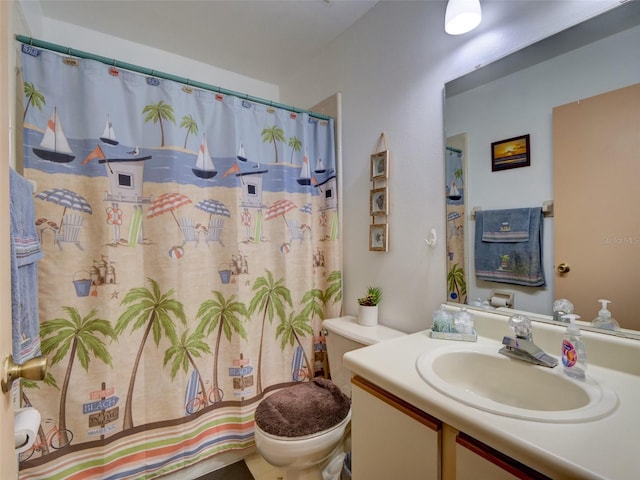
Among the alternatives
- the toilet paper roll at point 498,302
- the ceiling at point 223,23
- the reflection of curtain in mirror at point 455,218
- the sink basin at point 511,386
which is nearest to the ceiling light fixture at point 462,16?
the reflection of curtain in mirror at point 455,218

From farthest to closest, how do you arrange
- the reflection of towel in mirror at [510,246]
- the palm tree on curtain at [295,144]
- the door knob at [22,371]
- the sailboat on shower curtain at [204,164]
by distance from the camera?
the palm tree on curtain at [295,144], the sailboat on shower curtain at [204,164], the reflection of towel in mirror at [510,246], the door knob at [22,371]

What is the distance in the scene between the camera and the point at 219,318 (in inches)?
61.7

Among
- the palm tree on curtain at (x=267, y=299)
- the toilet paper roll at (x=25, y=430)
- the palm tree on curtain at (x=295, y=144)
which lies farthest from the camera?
the palm tree on curtain at (x=295, y=144)

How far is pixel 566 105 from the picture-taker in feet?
3.21

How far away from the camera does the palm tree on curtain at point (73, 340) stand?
120 centimetres

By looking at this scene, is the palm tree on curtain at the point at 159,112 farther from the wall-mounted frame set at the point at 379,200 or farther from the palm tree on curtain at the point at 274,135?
the wall-mounted frame set at the point at 379,200

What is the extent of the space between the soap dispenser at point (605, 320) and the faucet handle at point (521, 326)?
0.18 m

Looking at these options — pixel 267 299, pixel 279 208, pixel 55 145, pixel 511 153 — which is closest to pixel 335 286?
pixel 267 299

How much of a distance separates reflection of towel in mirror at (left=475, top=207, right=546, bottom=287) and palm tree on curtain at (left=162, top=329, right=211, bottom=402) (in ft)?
4.54

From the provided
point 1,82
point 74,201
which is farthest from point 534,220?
point 74,201

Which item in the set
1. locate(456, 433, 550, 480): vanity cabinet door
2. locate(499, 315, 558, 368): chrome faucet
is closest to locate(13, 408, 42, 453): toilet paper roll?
locate(456, 433, 550, 480): vanity cabinet door

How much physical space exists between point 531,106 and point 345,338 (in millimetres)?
1296

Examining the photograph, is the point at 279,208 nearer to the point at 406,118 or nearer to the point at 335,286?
the point at 335,286

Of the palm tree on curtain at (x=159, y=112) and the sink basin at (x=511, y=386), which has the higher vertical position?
the palm tree on curtain at (x=159, y=112)
